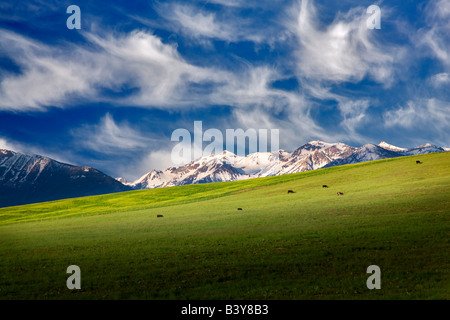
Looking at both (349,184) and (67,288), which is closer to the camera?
(67,288)

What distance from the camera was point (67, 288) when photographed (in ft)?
70.2

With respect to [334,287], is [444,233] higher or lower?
higher

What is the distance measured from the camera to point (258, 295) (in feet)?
61.1
